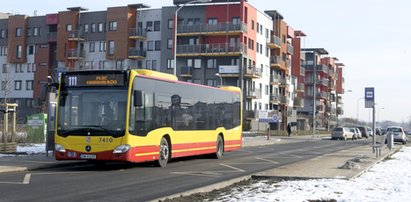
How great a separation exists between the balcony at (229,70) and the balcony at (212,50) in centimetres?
181

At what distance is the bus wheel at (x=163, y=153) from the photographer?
1823cm

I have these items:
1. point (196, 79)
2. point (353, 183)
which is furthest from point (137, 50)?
point (353, 183)

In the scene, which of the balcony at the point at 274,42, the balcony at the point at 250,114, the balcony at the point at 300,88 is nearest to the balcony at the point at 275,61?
the balcony at the point at 274,42

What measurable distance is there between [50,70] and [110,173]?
75.4 meters

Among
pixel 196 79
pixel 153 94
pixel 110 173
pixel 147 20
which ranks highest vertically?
pixel 147 20

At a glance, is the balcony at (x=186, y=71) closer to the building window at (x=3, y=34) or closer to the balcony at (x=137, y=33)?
the balcony at (x=137, y=33)

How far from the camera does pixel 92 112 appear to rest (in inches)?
652

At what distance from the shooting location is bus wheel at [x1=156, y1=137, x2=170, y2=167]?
18234mm

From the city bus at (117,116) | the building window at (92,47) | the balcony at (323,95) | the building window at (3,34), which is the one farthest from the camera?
the balcony at (323,95)

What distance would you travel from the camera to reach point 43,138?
1108 inches

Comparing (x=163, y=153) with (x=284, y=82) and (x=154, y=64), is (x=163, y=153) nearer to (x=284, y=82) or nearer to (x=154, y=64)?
(x=154, y=64)

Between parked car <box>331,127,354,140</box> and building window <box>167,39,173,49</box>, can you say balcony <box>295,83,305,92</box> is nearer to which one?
building window <box>167,39,173,49</box>

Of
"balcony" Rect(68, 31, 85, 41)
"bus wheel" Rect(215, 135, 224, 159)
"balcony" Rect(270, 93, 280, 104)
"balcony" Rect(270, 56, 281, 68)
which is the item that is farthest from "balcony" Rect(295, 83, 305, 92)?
"bus wheel" Rect(215, 135, 224, 159)

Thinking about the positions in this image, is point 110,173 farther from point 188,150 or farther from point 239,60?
point 239,60
